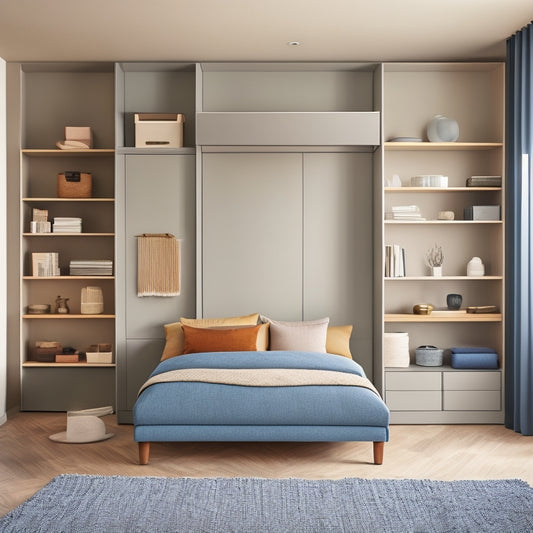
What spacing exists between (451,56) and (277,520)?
3975mm

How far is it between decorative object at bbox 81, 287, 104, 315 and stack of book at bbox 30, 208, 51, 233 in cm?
60

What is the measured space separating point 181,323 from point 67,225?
1304 mm

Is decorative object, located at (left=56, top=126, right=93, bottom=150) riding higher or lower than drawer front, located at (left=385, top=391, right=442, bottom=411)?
higher

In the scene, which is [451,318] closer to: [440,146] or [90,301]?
[440,146]

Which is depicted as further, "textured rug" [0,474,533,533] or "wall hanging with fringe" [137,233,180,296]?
"wall hanging with fringe" [137,233,180,296]

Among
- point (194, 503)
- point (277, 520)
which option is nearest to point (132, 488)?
point (194, 503)

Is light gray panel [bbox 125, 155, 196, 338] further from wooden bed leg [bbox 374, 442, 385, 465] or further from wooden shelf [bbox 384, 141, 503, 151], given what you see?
wooden bed leg [bbox 374, 442, 385, 465]

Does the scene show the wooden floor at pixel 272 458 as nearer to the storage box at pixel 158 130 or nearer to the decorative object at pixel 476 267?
the decorative object at pixel 476 267

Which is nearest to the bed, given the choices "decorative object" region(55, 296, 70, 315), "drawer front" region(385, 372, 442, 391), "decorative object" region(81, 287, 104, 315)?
"drawer front" region(385, 372, 442, 391)

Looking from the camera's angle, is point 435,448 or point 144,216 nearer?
point 435,448

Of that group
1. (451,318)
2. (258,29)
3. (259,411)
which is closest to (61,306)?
(259,411)

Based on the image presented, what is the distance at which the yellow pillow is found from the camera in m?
5.32

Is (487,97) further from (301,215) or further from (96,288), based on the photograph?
(96,288)

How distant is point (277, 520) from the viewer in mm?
3355
